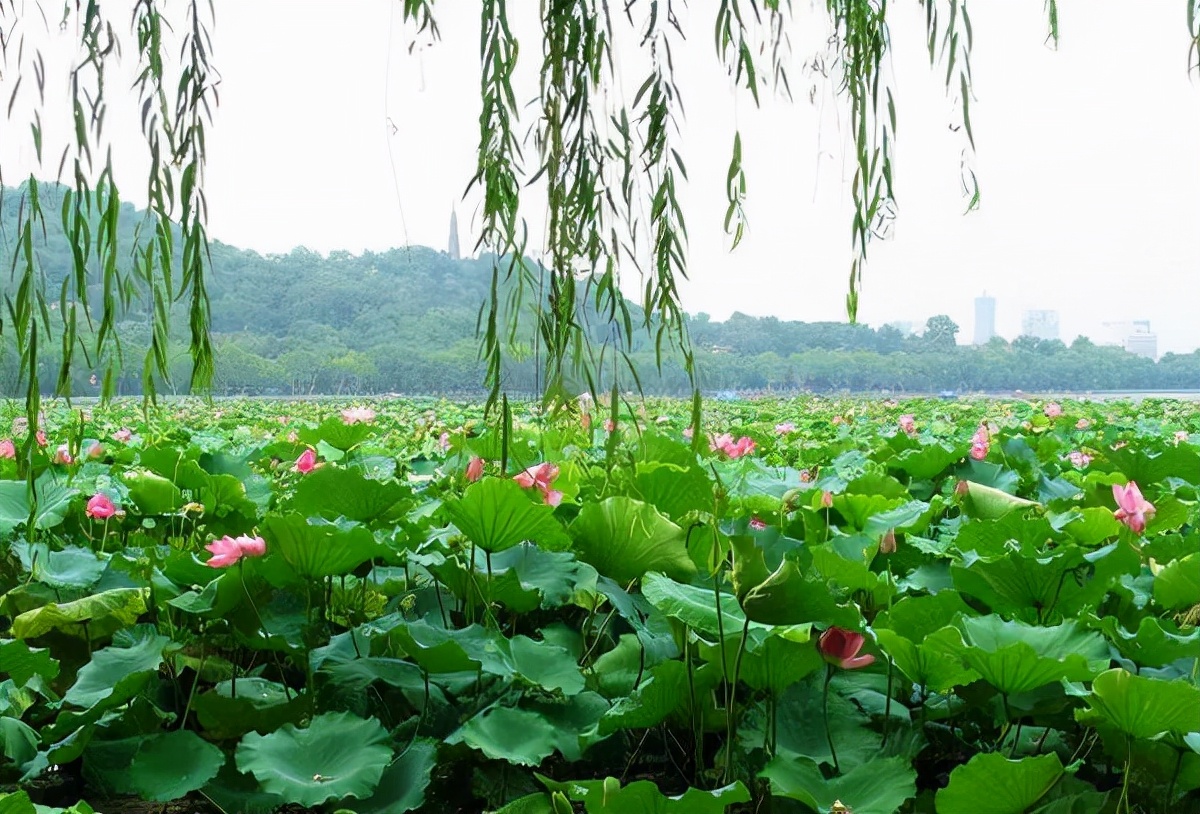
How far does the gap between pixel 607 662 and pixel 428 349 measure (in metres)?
10.7

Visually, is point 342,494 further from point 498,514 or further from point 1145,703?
point 1145,703

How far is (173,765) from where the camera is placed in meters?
0.71

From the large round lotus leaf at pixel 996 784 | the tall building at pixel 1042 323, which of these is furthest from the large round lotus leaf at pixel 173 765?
the tall building at pixel 1042 323

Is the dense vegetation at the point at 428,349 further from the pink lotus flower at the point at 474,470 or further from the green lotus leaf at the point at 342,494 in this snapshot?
the green lotus leaf at the point at 342,494

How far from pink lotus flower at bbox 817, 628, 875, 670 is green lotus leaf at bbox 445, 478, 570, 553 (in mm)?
247

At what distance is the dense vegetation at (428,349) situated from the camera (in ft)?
30.8

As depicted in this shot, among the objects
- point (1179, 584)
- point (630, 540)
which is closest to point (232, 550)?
point (630, 540)

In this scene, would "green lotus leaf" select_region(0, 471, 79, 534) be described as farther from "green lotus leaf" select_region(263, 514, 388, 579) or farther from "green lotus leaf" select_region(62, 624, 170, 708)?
"green lotus leaf" select_region(263, 514, 388, 579)

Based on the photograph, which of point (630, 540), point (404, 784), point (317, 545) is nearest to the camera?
point (404, 784)

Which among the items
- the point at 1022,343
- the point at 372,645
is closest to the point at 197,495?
the point at 372,645

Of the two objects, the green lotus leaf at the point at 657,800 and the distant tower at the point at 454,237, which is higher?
the distant tower at the point at 454,237

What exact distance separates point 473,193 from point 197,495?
0.80 meters

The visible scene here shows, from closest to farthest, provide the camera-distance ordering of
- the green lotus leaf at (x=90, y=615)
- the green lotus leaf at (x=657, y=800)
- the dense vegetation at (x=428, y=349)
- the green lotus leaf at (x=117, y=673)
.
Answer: the green lotus leaf at (x=657, y=800)
the green lotus leaf at (x=117, y=673)
the green lotus leaf at (x=90, y=615)
the dense vegetation at (x=428, y=349)

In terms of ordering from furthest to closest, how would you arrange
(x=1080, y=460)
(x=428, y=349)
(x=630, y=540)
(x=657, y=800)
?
(x=428, y=349)
(x=1080, y=460)
(x=630, y=540)
(x=657, y=800)
